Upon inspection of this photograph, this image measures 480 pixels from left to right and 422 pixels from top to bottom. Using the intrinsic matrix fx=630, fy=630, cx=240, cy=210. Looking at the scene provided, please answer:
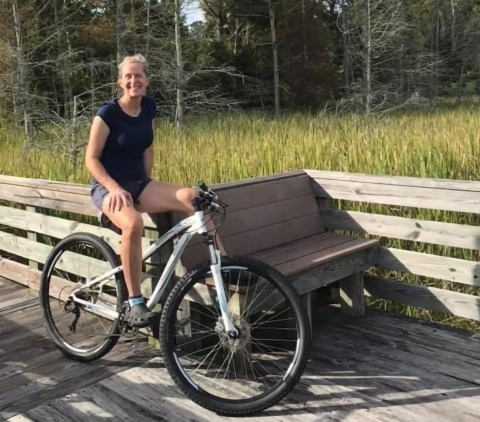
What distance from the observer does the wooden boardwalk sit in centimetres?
271

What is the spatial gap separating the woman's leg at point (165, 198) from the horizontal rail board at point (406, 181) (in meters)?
1.16

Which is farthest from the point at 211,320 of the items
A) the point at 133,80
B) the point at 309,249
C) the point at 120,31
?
the point at 120,31

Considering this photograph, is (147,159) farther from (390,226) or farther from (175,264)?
(390,226)

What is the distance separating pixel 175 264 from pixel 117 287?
414 millimetres

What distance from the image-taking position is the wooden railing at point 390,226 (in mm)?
3523

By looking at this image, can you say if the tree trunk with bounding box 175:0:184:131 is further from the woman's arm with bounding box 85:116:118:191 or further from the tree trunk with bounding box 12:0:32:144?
the woman's arm with bounding box 85:116:118:191

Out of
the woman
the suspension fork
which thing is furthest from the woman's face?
the suspension fork

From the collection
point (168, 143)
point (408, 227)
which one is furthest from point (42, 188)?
point (168, 143)

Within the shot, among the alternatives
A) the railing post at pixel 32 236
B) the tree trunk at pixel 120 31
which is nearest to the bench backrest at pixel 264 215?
the railing post at pixel 32 236

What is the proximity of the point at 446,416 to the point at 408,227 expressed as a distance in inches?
53.1

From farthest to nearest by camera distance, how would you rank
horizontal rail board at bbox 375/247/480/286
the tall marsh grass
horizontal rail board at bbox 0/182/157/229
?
the tall marsh grass, horizontal rail board at bbox 0/182/157/229, horizontal rail board at bbox 375/247/480/286

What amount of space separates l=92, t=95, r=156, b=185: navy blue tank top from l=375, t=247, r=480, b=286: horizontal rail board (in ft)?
5.34

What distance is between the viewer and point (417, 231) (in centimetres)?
370

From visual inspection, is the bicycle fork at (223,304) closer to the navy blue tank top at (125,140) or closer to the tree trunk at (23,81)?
the navy blue tank top at (125,140)
